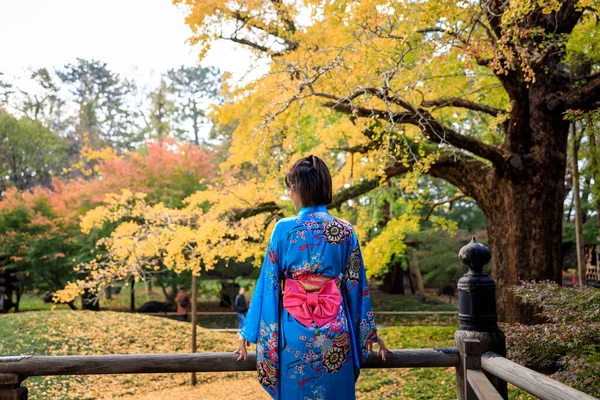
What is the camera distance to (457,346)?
2818 millimetres

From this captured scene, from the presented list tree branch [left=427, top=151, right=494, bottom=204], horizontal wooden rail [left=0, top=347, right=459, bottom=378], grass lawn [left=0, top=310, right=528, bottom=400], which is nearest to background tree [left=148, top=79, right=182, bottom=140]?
grass lawn [left=0, top=310, right=528, bottom=400]

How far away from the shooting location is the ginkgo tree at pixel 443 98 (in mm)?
6219

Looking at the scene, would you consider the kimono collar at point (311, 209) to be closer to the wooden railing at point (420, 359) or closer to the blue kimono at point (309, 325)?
the blue kimono at point (309, 325)

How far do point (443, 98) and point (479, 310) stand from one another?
527 cm

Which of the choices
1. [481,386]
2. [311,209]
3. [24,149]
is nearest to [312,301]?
[311,209]

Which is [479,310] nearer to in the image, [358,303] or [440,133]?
[358,303]

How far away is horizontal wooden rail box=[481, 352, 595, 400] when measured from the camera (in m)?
1.84

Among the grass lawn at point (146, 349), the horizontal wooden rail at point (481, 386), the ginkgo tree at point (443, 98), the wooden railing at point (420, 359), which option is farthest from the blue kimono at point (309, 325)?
the grass lawn at point (146, 349)

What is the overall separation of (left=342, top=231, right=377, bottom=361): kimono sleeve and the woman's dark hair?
243mm

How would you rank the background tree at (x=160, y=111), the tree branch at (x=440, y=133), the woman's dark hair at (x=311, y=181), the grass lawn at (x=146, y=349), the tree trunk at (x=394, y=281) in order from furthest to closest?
the background tree at (x=160, y=111) → the tree trunk at (x=394, y=281) → the grass lawn at (x=146, y=349) → the tree branch at (x=440, y=133) → the woman's dark hair at (x=311, y=181)

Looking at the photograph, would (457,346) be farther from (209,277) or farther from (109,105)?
(109,105)

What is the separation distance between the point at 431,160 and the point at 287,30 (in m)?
3.94

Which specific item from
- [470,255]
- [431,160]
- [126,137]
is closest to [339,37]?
[431,160]

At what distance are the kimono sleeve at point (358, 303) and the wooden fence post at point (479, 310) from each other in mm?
579
